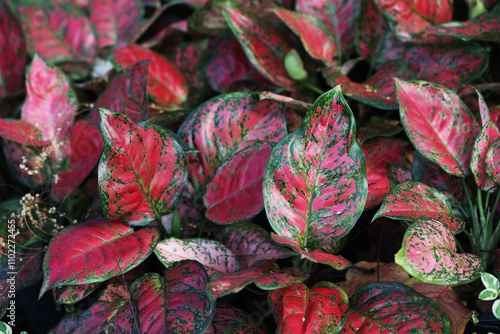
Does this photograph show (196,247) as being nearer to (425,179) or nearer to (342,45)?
(425,179)

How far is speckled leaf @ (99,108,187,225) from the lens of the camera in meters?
0.67

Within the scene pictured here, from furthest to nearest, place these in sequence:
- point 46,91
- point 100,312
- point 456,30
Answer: point 46,91 < point 456,30 < point 100,312

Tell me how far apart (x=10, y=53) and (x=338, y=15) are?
2.92ft

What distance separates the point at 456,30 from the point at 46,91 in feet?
2.97

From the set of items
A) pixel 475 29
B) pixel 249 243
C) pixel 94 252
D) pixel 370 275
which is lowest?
pixel 370 275

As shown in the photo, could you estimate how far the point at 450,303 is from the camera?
2.30ft

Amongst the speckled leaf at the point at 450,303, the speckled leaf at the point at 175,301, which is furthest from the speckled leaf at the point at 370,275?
the speckled leaf at the point at 175,301

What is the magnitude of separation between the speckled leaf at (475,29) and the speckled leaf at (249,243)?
0.53 meters

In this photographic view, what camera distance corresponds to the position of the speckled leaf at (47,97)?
1005mm

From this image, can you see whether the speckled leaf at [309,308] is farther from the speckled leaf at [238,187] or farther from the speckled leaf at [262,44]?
the speckled leaf at [262,44]

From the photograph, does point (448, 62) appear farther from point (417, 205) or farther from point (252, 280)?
point (252, 280)

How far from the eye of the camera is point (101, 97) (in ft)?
3.13

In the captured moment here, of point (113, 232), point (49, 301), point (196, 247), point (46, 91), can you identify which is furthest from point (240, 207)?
point (46, 91)

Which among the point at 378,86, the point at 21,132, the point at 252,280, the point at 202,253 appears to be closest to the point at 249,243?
the point at 202,253
